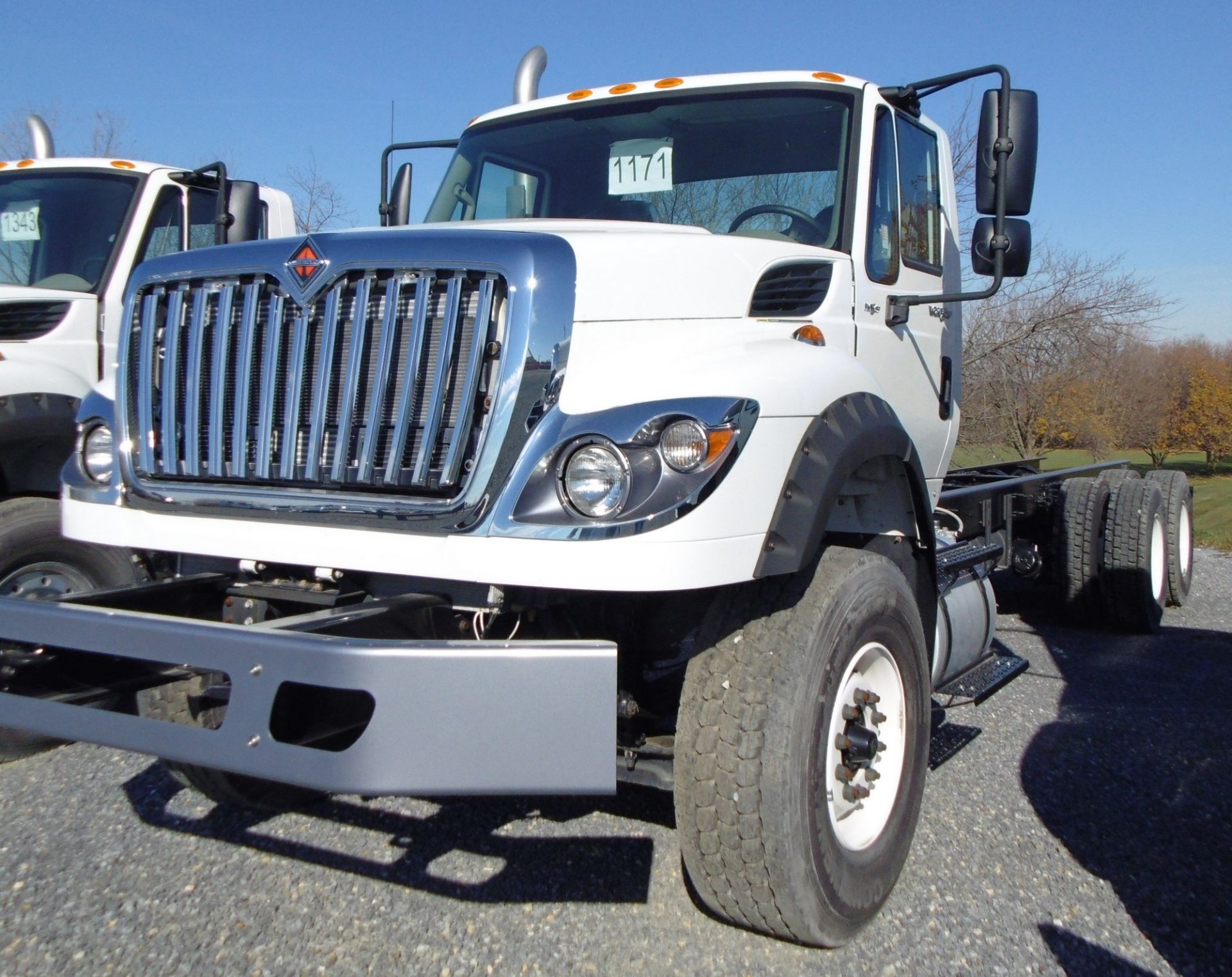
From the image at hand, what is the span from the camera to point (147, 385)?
3.17m

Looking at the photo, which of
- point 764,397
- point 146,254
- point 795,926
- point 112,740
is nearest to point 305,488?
point 112,740

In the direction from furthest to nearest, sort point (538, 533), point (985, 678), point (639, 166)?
point (985, 678)
point (639, 166)
point (538, 533)

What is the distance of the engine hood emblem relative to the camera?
288cm

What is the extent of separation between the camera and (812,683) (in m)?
2.75

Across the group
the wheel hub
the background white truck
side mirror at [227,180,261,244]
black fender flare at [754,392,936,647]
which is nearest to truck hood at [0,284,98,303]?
the background white truck

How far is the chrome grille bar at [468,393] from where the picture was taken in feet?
8.63

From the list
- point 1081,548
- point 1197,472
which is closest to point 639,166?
point 1081,548

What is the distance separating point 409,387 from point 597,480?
21.9 inches

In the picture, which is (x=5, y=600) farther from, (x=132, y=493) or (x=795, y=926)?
(x=795, y=926)

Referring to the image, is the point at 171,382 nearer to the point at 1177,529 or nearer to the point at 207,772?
the point at 207,772

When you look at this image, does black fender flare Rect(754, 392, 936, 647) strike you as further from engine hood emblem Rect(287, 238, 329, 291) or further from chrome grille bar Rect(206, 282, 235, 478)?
chrome grille bar Rect(206, 282, 235, 478)

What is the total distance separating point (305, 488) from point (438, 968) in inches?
50.3

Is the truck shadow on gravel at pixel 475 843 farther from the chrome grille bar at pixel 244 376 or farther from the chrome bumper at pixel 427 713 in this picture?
the chrome grille bar at pixel 244 376

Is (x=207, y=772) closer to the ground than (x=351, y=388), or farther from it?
closer to the ground
